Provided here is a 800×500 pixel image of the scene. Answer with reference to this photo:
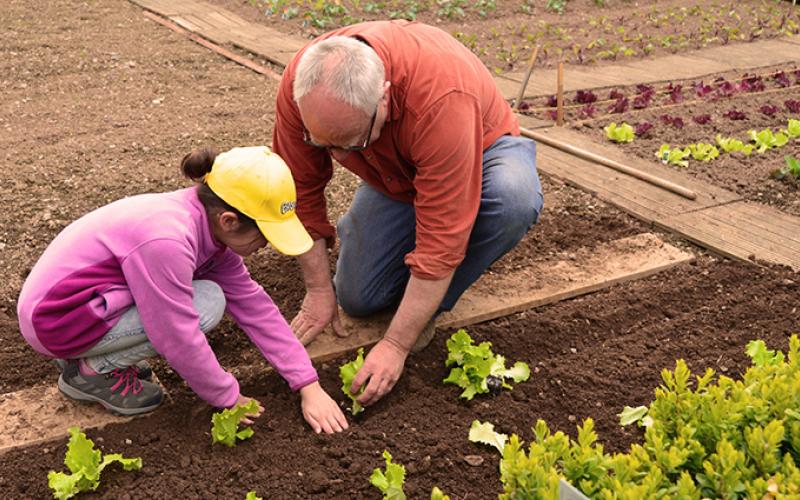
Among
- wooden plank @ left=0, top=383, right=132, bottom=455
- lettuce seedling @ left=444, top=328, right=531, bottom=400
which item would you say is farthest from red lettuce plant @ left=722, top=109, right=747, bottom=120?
wooden plank @ left=0, top=383, right=132, bottom=455

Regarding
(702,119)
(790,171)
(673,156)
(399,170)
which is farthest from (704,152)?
(399,170)

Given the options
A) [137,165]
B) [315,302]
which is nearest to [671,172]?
[315,302]

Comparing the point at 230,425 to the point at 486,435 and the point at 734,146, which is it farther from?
the point at 734,146

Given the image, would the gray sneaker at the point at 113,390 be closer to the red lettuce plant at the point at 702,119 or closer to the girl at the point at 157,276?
the girl at the point at 157,276

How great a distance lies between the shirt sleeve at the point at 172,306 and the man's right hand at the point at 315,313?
2.18 feet

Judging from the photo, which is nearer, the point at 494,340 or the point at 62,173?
the point at 494,340

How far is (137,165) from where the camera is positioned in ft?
17.1

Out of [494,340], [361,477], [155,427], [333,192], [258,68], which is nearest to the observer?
[361,477]

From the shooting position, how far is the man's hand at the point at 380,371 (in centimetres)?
307

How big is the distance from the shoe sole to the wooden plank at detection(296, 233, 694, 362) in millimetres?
691

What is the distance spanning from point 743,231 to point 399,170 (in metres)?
2.09

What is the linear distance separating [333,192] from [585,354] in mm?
2002

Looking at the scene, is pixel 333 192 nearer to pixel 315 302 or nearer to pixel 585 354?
pixel 315 302

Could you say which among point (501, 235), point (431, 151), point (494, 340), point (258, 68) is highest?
point (431, 151)
